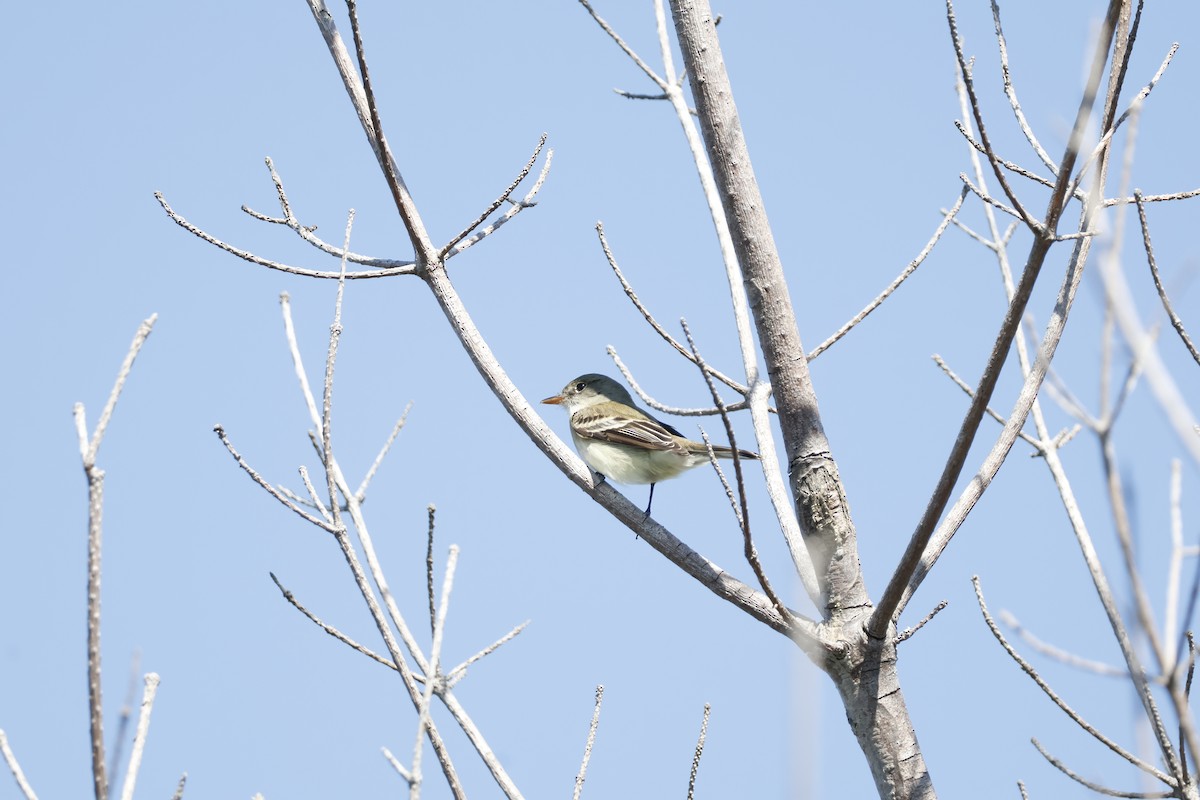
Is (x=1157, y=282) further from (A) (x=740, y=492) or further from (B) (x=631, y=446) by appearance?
(B) (x=631, y=446)

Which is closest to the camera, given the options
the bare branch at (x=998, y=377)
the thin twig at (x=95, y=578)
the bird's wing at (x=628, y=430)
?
the thin twig at (x=95, y=578)

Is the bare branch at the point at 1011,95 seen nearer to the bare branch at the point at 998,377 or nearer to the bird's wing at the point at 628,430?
the bare branch at the point at 998,377

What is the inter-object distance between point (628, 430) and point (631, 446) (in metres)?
0.11

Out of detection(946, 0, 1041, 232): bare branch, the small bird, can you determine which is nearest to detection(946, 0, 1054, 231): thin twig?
detection(946, 0, 1041, 232): bare branch

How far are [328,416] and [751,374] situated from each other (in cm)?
150

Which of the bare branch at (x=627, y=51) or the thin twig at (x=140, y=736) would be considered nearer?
the thin twig at (x=140, y=736)

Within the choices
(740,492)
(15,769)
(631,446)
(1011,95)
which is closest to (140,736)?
(15,769)

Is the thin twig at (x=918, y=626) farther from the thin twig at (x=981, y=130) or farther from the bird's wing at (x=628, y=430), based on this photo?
the bird's wing at (x=628, y=430)

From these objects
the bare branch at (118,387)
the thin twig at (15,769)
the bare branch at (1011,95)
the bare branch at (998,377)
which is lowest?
the thin twig at (15,769)

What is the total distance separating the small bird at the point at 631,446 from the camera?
6.96 m

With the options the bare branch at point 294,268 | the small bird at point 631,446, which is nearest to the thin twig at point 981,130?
the bare branch at point 294,268

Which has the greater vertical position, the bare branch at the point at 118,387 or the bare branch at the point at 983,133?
the bare branch at the point at 983,133

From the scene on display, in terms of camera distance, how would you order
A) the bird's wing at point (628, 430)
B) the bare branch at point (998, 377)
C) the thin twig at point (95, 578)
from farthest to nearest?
the bird's wing at point (628, 430), the bare branch at point (998, 377), the thin twig at point (95, 578)

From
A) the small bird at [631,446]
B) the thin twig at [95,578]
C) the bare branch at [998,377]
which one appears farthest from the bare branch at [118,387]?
the small bird at [631,446]
